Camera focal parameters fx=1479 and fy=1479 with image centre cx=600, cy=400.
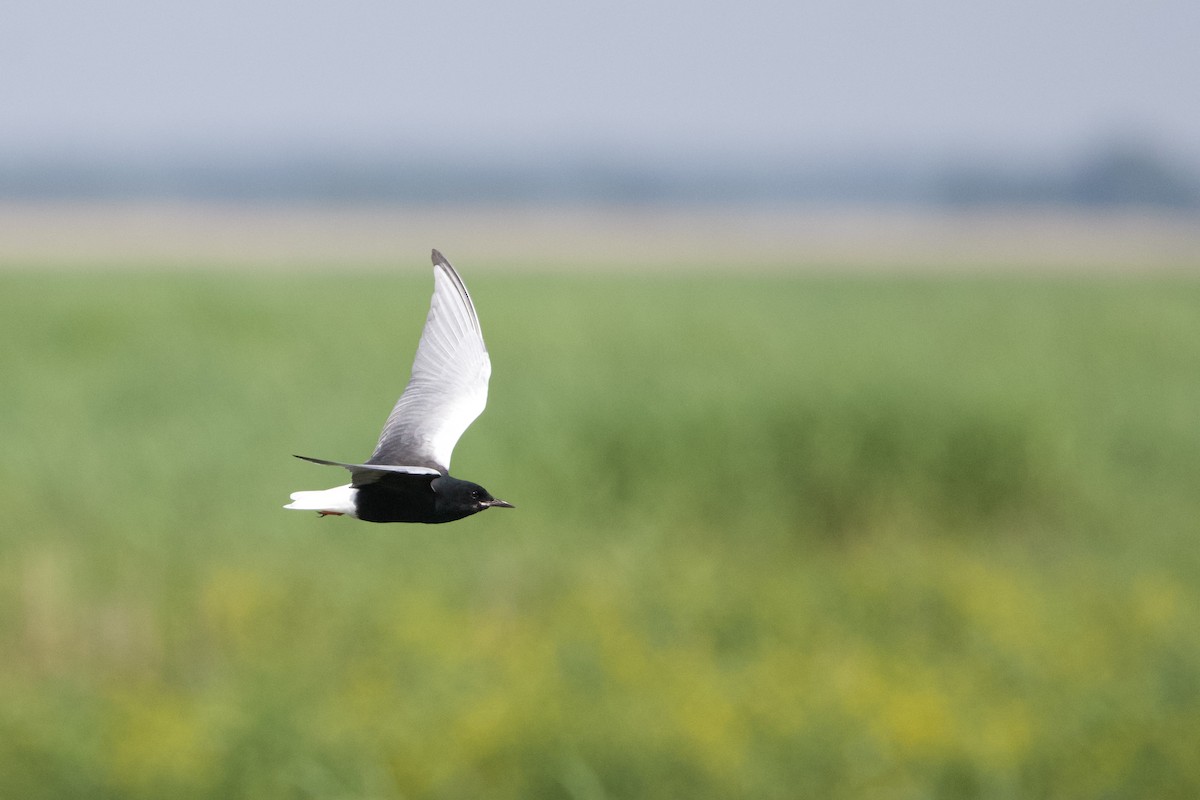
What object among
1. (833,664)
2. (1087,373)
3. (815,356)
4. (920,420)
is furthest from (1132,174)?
(833,664)

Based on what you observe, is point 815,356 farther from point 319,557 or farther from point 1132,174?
point 1132,174

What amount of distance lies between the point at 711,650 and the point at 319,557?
161 inches

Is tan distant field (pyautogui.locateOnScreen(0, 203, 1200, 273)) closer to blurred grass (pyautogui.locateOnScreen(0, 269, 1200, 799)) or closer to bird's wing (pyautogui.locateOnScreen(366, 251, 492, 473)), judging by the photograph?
blurred grass (pyautogui.locateOnScreen(0, 269, 1200, 799))

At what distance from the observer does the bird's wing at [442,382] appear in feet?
3.43

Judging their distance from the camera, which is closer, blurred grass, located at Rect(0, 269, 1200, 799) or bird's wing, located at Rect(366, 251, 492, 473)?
bird's wing, located at Rect(366, 251, 492, 473)

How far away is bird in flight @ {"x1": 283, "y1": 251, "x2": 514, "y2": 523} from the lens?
3.17 feet

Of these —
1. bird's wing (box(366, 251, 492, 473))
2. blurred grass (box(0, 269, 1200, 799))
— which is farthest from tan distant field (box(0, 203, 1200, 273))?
bird's wing (box(366, 251, 492, 473))

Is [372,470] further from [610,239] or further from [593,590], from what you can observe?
[610,239]

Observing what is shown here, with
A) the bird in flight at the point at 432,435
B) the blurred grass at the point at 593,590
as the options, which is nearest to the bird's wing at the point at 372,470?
the bird in flight at the point at 432,435

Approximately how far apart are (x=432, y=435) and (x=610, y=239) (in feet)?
387

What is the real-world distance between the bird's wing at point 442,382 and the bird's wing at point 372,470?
2cm

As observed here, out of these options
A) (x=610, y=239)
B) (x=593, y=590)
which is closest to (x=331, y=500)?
(x=593, y=590)

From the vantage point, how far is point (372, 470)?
94 cm

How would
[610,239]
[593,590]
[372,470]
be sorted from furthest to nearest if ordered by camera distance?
1. [610,239]
2. [593,590]
3. [372,470]
